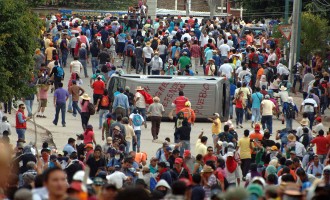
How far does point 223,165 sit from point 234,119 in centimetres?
1284

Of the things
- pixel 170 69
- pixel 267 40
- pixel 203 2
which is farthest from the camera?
pixel 203 2

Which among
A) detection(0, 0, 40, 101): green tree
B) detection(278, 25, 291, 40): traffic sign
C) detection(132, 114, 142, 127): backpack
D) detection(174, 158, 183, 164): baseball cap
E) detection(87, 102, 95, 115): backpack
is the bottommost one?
detection(87, 102, 95, 115): backpack

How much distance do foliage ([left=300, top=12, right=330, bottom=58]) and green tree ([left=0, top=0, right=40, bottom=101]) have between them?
54.7 feet

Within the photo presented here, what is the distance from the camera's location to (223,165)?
2583 cm

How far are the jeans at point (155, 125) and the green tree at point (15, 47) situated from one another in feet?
12.1

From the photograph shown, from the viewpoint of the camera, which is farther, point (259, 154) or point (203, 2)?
point (203, 2)

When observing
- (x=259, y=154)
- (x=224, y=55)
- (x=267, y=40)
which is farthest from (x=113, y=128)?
(x=267, y=40)

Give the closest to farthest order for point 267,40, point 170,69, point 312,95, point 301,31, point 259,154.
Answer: point 259,154 < point 312,95 < point 170,69 < point 301,31 < point 267,40

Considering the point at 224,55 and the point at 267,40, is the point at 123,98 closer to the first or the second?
the point at 224,55

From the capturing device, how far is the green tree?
99.1ft

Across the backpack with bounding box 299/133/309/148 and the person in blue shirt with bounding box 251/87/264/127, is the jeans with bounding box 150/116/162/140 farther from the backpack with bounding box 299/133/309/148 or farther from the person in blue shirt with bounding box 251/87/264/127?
the backpack with bounding box 299/133/309/148

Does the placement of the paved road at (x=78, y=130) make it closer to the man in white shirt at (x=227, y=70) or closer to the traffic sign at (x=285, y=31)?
the man in white shirt at (x=227, y=70)

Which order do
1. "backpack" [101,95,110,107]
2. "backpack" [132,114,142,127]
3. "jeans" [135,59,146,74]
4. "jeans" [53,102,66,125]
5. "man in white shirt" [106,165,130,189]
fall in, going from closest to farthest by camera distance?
"man in white shirt" [106,165,130,189], "backpack" [132,114,142,127], "backpack" [101,95,110,107], "jeans" [53,102,66,125], "jeans" [135,59,146,74]

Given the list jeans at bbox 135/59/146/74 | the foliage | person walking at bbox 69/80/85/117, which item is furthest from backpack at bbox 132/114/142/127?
the foliage
